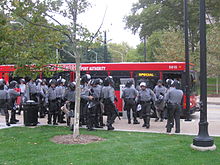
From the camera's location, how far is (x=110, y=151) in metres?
7.59

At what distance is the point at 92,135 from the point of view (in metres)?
9.88

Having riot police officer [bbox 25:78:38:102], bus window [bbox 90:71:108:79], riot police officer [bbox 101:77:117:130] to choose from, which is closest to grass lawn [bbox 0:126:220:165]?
riot police officer [bbox 101:77:117:130]

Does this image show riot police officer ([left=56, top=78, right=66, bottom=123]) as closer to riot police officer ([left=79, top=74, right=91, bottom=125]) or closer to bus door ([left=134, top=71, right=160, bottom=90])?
riot police officer ([left=79, top=74, right=91, bottom=125])

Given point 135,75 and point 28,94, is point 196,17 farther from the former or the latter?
point 28,94

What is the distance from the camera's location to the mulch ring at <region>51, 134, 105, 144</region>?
29.0ft

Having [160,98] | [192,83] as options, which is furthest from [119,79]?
[192,83]

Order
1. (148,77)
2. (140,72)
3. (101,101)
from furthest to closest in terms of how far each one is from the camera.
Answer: (140,72) → (148,77) → (101,101)

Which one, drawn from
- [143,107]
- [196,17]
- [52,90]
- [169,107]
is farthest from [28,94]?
[196,17]

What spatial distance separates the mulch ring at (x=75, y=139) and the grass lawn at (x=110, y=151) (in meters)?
0.25

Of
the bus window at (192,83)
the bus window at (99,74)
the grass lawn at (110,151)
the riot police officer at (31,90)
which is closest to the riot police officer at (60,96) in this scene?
the riot police officer at (31,90)

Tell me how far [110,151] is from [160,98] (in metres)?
6.53

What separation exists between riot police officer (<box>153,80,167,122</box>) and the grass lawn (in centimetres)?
383

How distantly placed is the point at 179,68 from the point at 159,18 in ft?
90.4

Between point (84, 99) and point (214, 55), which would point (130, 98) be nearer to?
point (84, 99)
